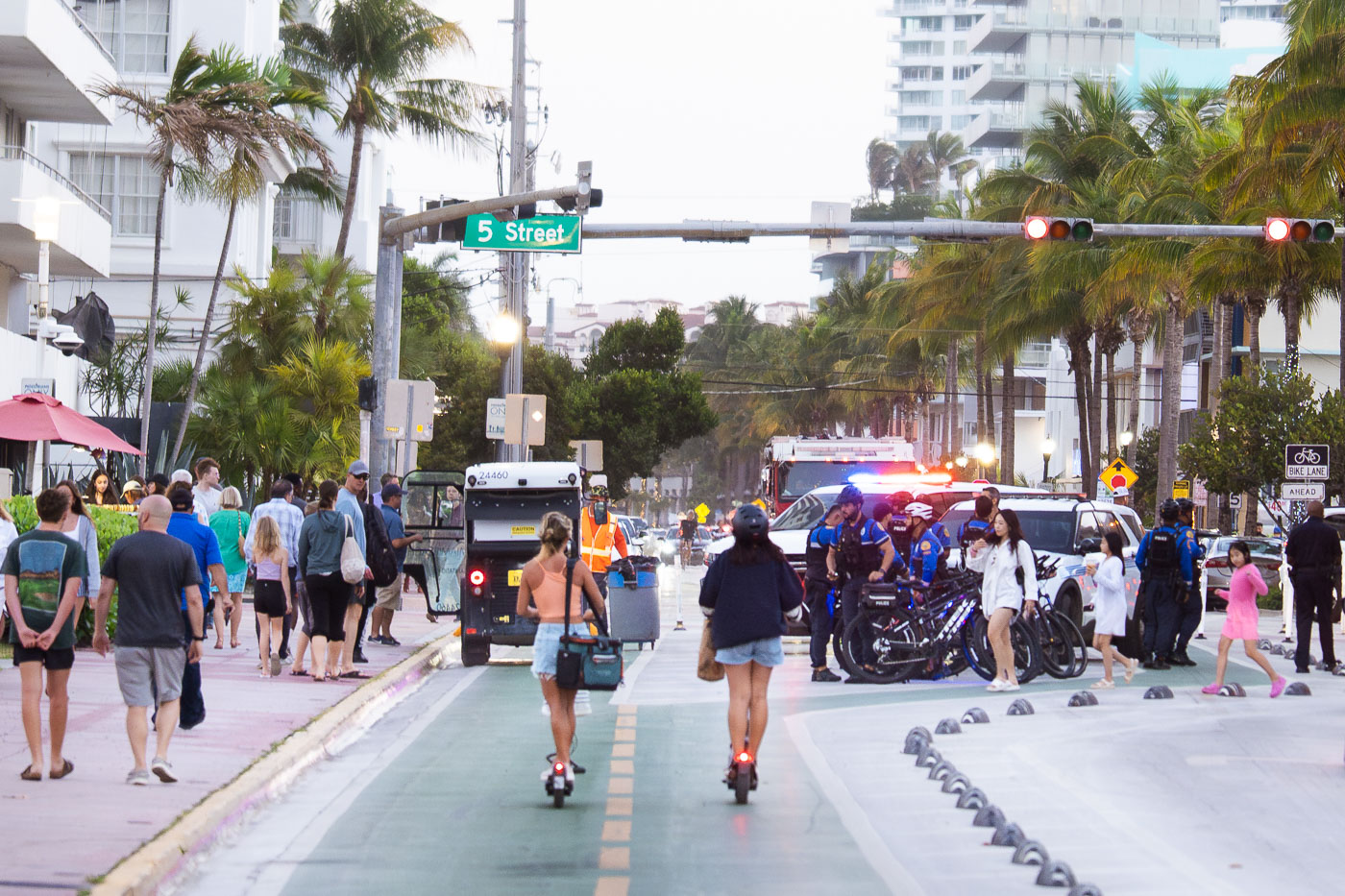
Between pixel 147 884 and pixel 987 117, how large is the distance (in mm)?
116273

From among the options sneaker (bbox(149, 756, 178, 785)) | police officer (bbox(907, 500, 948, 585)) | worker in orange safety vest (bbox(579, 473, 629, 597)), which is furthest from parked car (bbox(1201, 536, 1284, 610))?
sneaker (bbox(149, 756, 178, 785))

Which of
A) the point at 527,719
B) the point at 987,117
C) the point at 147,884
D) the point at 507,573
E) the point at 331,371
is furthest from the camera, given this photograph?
the point at 987,117

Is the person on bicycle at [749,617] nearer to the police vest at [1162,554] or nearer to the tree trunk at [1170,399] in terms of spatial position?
the police vest at [1162,554]

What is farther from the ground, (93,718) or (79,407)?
(79,407)

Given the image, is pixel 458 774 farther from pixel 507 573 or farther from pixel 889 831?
pixel 507 573

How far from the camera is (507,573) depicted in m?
19.3

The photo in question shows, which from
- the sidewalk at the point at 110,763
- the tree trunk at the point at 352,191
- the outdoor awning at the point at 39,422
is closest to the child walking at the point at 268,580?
the sidewalk at the point at 110,763

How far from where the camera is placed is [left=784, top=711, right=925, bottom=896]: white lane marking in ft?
28.1

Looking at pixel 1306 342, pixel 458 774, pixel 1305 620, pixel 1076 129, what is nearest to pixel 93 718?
pixel 458 774

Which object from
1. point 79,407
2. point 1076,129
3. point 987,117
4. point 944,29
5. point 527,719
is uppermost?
point 944,29

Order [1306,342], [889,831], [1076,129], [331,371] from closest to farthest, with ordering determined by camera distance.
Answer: [889,831], [331,371], [1076,129], [1306,342]

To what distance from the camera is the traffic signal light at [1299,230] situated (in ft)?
74.0

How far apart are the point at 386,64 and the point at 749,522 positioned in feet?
118

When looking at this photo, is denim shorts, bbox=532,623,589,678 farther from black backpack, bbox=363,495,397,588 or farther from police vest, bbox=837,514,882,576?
black backpack, bbox=363,495,397,588
